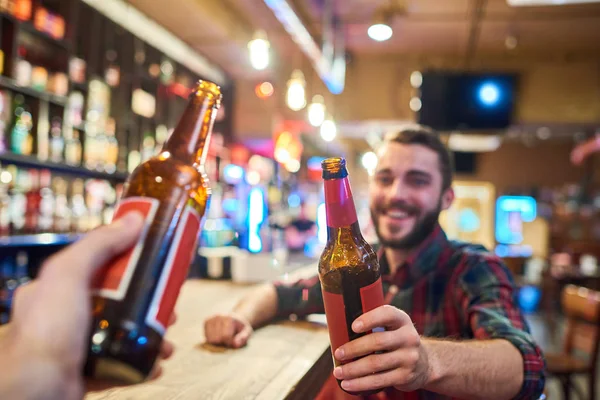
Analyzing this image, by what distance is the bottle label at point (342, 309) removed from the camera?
677 millimetres

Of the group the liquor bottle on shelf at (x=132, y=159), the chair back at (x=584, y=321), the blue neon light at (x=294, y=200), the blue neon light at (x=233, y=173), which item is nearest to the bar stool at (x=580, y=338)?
the chair back at (x=584, y=321)

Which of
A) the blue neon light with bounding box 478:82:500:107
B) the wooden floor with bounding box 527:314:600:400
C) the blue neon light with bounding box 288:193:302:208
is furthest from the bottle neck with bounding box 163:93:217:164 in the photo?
the blue neon light with bounding box 288:193:302:208

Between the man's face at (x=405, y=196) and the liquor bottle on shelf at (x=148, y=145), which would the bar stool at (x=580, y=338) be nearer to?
the man's face at (x=405, y=196)

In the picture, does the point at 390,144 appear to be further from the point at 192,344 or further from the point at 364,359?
the point at 364,359

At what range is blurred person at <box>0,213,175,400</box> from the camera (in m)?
0.45

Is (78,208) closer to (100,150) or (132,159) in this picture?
(100,150)

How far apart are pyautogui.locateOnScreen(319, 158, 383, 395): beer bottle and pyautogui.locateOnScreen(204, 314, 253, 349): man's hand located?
1.60 feet

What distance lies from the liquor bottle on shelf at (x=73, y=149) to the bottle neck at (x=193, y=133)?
11.4 ft

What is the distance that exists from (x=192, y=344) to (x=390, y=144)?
735mm

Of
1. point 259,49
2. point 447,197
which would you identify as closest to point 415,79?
point 259,49

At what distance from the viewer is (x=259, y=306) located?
139 centimetres

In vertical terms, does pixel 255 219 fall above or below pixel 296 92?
below

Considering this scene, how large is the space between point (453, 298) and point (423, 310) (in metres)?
0.08

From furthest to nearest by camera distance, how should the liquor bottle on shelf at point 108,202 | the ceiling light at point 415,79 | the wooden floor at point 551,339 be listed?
the ceiling light at point 415,79 → the wooden floor at point 551,339 → the liquor bottle on shelf at point 108,202
